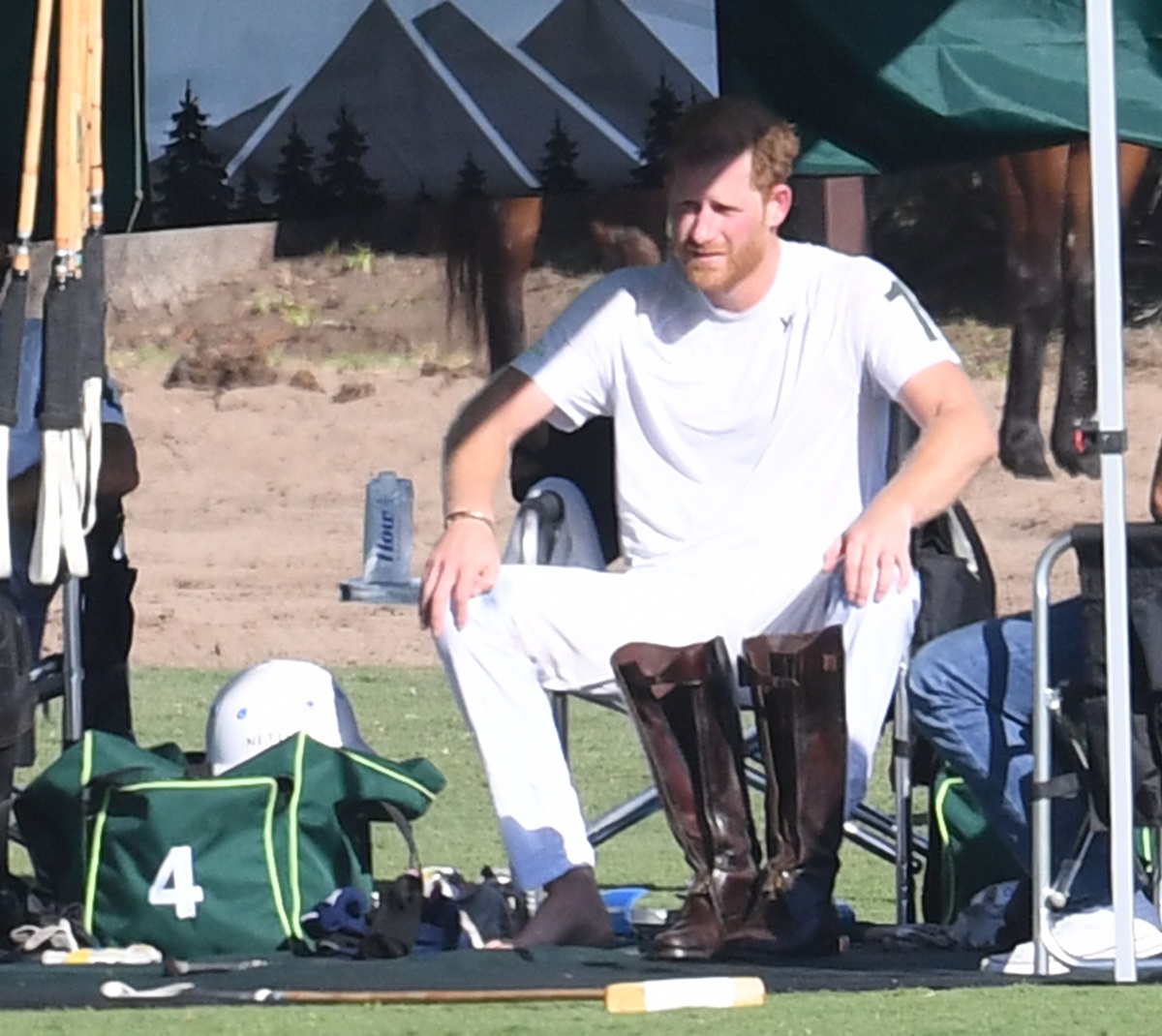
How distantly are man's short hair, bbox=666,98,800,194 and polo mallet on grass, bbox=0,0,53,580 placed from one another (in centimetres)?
102

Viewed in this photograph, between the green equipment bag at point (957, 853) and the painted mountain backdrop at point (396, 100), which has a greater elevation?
the painted mountain backdrop at point (396, 100)

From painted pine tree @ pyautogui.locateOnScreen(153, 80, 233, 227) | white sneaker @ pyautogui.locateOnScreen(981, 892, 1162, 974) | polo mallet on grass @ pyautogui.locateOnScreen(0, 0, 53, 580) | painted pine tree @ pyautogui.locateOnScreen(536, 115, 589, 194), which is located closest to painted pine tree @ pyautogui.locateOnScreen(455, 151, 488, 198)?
painted pine tree @ pyautogui.locateOnScreen(536, 115, 589, 194)

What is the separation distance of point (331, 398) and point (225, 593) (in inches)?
42.7

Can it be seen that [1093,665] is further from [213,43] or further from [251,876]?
Answer: [213,43]

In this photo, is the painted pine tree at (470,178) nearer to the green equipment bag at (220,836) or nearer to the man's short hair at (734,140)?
the man's short hair at (734,140)

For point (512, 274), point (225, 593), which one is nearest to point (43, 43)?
point (512, 274)

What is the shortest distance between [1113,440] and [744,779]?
834 millimetres

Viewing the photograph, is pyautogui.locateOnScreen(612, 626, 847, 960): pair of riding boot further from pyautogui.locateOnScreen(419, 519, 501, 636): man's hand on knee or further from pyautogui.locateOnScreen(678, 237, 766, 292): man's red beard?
pyautogui.locateOnScreen(678, 237, 766, 292): man's red beard

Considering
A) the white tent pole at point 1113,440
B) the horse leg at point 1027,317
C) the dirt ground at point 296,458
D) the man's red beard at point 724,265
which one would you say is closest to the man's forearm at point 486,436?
the man's red beard at point 724,265

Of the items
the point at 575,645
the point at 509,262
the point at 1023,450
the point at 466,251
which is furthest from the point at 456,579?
the point at 1023,450

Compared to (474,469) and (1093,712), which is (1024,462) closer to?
(474,469)

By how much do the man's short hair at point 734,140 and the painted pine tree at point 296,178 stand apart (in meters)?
1.18

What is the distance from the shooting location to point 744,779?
172 inches

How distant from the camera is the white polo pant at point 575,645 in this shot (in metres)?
4.30
